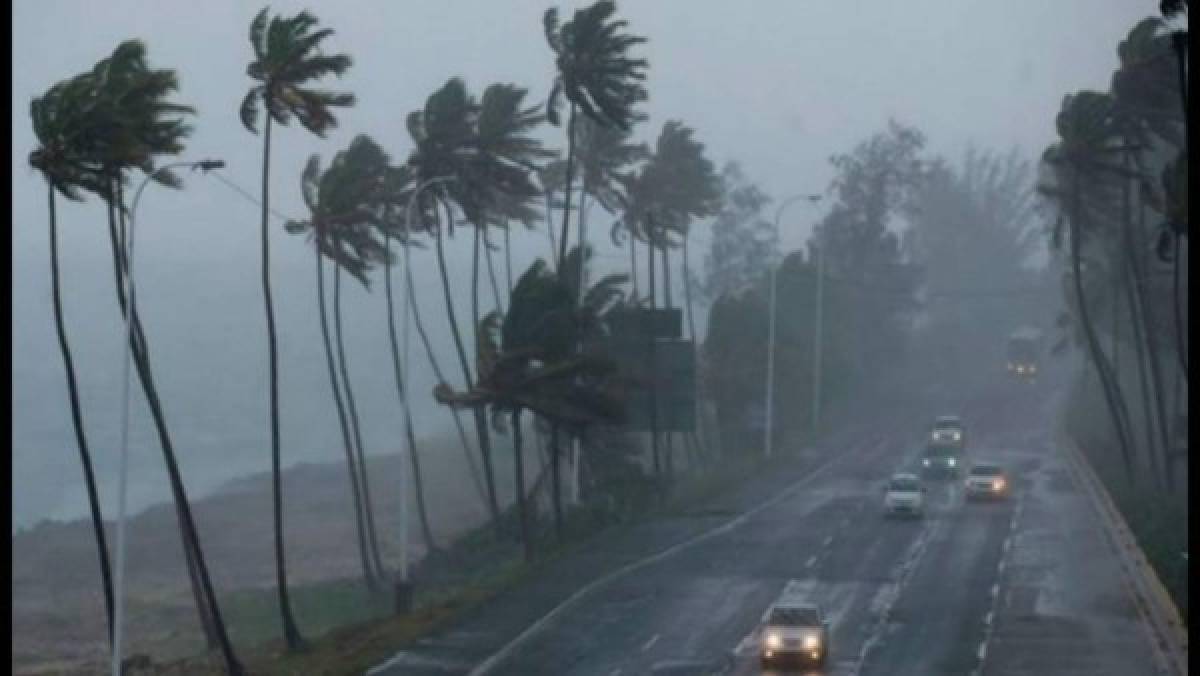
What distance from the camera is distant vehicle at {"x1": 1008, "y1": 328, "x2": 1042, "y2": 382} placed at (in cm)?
15538

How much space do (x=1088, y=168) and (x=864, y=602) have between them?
75.8ft

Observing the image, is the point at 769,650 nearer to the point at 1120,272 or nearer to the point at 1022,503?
the point at 1022,503

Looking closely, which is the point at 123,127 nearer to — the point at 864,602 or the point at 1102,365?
the point at 864,602

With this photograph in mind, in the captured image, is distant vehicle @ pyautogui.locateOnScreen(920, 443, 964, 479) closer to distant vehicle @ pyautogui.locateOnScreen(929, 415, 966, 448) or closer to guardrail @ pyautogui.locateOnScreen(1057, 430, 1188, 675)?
distant vehicle @ pyautogui.locateOnScreen(929, 415, 966, 448)

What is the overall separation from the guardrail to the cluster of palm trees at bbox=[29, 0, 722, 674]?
13883 mm

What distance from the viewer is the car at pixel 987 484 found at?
3376 inches

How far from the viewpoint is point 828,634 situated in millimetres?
48000

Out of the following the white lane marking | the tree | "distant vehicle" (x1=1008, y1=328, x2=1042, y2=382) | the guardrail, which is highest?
the tree

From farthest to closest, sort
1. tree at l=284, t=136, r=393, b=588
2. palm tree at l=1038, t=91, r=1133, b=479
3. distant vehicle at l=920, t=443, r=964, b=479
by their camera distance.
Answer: distant vehicle at l=920, t=443, r=964, b=479
palm tree at l=1038, t=91, r=1133, b=479
tree at l=284, t=136, r=393, b=588

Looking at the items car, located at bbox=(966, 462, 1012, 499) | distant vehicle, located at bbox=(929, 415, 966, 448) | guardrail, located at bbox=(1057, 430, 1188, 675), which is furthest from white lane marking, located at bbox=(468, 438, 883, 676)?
guardrail, located at bbox=(1057, 430, 1188, 675)

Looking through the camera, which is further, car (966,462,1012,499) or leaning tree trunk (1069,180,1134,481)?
car (966,462,1012,499)

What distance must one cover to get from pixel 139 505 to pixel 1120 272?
68.3 meters

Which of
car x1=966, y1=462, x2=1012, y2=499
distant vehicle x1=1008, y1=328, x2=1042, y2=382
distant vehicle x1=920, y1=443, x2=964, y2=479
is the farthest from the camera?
distant vehicle x1=1008, y1=328, x2=1042, y2=382

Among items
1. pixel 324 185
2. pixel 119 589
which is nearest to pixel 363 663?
pixel 119 589
